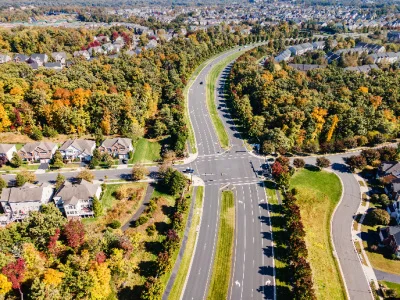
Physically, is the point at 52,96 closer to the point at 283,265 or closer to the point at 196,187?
the point at 196,187

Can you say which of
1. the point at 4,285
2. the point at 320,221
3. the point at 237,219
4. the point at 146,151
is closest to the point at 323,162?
the point at 320,221

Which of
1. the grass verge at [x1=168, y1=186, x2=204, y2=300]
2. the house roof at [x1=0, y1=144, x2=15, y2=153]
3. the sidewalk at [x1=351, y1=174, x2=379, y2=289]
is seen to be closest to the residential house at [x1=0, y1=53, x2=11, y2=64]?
the house roof at [x1=0, y1=144, x2=15, y2=153]

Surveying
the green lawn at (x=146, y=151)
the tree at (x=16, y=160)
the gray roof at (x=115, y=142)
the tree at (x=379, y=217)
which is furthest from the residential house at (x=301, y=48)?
the tree at (x=16, y=160)

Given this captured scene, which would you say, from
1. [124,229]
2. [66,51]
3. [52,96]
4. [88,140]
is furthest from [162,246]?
[66,51]

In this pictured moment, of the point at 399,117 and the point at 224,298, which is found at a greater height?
the point at 399,117

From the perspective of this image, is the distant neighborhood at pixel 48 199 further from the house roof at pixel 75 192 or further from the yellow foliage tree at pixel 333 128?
the yellow foliage tree at pixel 333 128

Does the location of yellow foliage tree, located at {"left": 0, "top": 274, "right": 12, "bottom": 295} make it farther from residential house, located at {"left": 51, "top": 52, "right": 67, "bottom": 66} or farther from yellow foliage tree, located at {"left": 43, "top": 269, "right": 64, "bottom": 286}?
residential house, located at {"left": 51, "top": 52, "right": 67, "bottom": 66}
